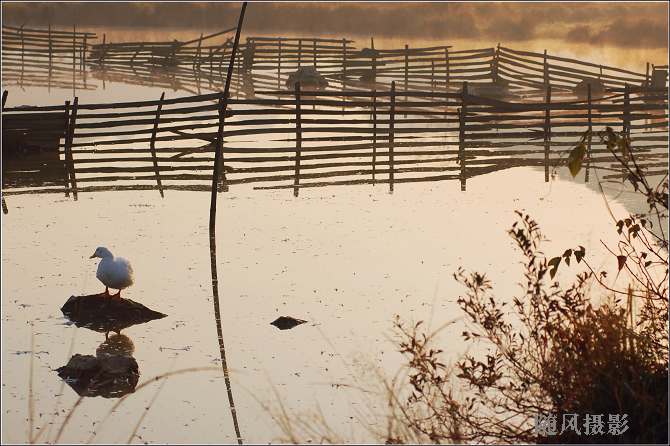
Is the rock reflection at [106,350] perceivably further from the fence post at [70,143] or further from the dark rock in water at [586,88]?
the dark rock in water at [586,88]

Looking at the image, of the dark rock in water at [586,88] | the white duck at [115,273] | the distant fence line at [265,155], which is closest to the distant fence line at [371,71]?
the dark rock in water at [586,88]

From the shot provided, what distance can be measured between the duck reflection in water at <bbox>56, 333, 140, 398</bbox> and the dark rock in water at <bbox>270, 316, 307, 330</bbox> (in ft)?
4.46

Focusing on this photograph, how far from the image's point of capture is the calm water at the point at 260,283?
6.22 metres

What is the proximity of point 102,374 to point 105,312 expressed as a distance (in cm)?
168

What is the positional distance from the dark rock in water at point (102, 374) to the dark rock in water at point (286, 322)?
4.52ft

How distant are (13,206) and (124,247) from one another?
3.04m

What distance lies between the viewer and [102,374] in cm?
662

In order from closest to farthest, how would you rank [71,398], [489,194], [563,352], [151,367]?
[563,352] < [71,398] < [151,367] < [489,194]

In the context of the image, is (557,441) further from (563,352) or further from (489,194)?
(489,194)

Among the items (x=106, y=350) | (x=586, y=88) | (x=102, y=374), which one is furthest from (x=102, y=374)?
(x=586, y=88)

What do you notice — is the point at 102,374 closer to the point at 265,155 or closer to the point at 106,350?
the point at 106,350

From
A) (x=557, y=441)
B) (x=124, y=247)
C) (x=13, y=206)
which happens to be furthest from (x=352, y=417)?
(x=13, y=206)

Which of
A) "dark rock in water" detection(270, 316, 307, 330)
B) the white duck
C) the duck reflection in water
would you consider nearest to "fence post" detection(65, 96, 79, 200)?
the white duck

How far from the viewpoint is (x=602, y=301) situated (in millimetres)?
5824
